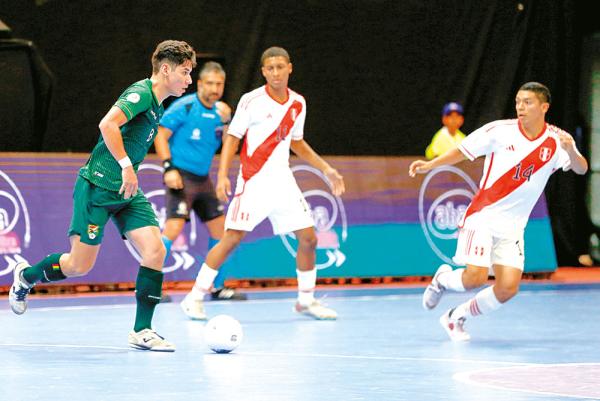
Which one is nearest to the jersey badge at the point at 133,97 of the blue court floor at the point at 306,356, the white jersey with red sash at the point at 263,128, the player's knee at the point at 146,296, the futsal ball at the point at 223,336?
the player's knee at the point at 146,296

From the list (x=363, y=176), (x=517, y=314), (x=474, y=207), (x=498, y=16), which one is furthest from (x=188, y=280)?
(x=498, y=16)

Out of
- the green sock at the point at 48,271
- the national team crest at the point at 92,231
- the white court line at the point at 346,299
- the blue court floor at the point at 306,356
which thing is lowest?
the white court line at the point at 346,299

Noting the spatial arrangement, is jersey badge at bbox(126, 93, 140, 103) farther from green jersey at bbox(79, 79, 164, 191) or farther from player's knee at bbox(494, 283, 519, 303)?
player's knee at bbox(494, 283, 519, 303)

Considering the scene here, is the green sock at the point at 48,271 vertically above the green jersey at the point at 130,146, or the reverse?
the green jersey at the point at 130,146

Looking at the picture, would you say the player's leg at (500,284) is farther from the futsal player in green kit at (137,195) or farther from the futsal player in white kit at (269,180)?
the futsal player in green kit at (137,195)


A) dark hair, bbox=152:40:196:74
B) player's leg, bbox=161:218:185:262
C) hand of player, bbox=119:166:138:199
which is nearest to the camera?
hand of player, bbox=119:166:138:199

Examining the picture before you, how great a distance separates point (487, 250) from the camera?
9102 millimetres

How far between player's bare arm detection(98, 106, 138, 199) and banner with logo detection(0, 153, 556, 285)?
5.00 meters

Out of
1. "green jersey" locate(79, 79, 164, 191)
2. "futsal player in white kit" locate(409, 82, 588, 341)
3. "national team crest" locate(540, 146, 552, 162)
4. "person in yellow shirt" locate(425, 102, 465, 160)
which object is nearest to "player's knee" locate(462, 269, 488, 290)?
"futsal player in white kit" locate(409, 82, 588, 341)

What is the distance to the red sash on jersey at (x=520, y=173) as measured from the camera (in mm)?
9195

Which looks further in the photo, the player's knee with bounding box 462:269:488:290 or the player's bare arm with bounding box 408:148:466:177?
the player's bare arm with bounding box 408:148:466:177

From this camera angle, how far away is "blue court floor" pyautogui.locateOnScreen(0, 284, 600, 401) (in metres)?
6.46

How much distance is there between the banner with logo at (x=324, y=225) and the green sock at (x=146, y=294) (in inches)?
176

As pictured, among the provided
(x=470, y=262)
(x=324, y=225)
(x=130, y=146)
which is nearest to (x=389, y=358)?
(x=470, y=262)
